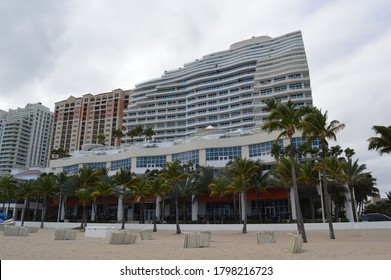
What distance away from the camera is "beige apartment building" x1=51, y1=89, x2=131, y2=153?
445 feet

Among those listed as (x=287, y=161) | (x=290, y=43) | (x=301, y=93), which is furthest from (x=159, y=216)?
(x=290, y=43)

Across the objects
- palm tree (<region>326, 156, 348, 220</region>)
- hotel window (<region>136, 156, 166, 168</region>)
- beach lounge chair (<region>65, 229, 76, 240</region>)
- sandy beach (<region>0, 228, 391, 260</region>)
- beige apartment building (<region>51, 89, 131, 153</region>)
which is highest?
beige apartment building (<region>51, 89, 131, 153</region>)

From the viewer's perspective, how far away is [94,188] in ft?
152

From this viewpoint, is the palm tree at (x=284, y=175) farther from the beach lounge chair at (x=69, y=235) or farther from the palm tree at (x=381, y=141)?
the beach lounge chair at (x=69, y=235)

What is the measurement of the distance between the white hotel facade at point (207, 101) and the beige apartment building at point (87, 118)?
26187 millimetres

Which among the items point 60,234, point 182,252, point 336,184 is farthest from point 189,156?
point 182,252

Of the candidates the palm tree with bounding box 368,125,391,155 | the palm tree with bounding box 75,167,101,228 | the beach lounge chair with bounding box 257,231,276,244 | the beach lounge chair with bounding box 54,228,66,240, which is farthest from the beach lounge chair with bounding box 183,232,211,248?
the palm tree with bounding box 75,167,101,228

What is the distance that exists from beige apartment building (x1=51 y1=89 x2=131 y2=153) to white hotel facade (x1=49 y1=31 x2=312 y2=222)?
85.9ft

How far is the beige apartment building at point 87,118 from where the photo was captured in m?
136

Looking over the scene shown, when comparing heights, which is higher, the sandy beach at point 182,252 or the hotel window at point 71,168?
the hotel window at point 71,168

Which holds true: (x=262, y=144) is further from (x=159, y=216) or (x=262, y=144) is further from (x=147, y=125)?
(x=147, y=125)

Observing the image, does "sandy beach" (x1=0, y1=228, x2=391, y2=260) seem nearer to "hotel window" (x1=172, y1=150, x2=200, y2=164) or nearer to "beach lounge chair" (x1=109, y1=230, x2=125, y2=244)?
"beach lounge chair" (x1=109, y1=230, x2=125, y2=244)

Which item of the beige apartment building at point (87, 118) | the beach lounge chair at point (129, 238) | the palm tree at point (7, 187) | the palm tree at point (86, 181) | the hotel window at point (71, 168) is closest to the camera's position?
the beach lounge chair at point (129, 238)

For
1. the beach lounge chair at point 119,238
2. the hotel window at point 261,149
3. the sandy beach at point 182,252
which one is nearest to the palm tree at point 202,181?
the hotel window at point 261,149
